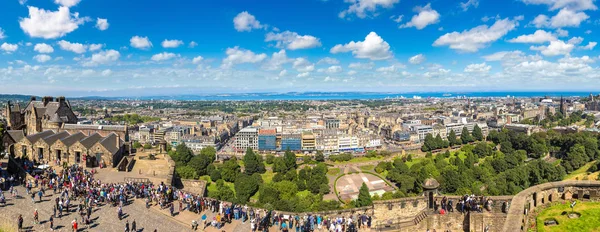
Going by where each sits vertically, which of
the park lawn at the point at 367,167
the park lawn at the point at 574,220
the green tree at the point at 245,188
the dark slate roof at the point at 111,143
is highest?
the dark slate roof at the point at 111,143

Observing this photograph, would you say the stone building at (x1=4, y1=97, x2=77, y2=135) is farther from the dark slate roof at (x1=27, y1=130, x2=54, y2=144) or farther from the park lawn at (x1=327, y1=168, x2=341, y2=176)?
the park lawn at (x1=327, y1=168, x2=341, y2=176)

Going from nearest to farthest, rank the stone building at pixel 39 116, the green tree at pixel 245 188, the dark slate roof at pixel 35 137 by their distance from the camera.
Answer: the dark slate roof at pixel 35 137 → the stone building at pixel 39 116 → the green tree at pixel 245 188

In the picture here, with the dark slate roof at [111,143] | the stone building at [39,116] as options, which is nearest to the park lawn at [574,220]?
the dark slate roof at [111,143]

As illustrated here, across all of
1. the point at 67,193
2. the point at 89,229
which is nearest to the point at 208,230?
the point at 89,229

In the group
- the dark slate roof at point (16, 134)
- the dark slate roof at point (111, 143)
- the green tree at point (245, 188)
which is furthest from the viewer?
the green tree at point (245, 188)

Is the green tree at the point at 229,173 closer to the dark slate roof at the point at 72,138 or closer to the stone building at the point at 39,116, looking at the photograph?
the stone building at the point at 39,116

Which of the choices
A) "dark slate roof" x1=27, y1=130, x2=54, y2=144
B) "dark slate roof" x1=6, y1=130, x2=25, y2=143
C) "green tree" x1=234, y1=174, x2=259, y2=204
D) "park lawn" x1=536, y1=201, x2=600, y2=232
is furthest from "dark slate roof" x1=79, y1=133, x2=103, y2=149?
"park lawn" x1=536, y1=201, x2=600, y2=232
